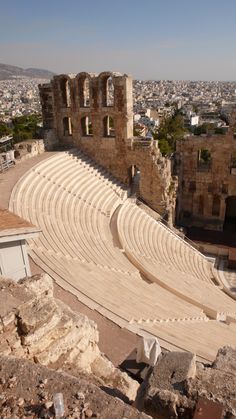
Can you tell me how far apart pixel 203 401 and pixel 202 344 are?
16.5 feet

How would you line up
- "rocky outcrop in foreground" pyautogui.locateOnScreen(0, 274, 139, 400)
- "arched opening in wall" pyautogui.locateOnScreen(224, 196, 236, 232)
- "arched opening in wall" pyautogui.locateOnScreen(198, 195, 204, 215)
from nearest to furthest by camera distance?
"rocky outcrop in foreground" pyautogui.locateOnScreen(0, 274, 139, 400) → "arched opening in wall" pyautogui.locateOnScreen(224, 196, 236, 232) → "arched opening in wall" pyautogui.locateOnScreen(198, 195, 204, 215)

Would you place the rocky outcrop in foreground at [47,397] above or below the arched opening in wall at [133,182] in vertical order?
above

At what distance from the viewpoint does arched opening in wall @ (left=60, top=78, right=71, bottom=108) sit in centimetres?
2095

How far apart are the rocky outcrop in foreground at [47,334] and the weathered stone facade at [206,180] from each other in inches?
717

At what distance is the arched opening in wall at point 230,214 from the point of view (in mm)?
23203

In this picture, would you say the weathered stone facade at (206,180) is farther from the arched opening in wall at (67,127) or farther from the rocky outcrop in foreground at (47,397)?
the rocky outcrop in foreground at (47,397)

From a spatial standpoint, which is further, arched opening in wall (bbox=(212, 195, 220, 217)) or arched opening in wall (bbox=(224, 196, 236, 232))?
arched opening in wall (bbox=(224, 196, 236, 232))

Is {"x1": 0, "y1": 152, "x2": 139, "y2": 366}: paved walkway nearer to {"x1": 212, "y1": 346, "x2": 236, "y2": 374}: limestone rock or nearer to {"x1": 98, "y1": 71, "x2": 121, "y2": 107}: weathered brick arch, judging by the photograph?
{"x1": 212, "y1": 346, "x2": 236, "y2": 374}: limestone rock

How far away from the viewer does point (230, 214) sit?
24688mm

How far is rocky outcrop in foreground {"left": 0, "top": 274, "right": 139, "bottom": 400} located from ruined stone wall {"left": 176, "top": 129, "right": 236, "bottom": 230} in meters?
18.2

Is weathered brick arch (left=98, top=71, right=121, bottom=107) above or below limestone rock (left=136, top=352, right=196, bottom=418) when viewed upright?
above

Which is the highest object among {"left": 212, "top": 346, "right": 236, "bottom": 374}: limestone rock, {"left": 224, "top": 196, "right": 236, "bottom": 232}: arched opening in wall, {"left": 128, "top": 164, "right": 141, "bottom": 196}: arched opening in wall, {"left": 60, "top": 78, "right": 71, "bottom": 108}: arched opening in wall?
{"left": 60, "top": 78, "right": 71, "bottom": 108}: arched opening in wall

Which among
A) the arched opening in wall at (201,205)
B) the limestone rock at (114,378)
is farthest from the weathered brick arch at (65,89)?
the limestone rock at (114,378)

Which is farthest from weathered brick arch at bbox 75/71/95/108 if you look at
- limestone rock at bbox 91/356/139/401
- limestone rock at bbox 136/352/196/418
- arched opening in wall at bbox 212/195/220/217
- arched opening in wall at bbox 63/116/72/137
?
limestone rock at bbox 136/352/196/418
